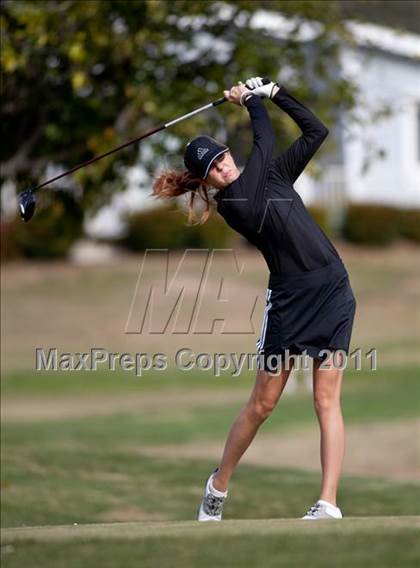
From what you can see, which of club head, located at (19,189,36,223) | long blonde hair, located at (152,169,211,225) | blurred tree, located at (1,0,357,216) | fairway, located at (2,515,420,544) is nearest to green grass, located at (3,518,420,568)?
fairway, located at (2,515,420,544)

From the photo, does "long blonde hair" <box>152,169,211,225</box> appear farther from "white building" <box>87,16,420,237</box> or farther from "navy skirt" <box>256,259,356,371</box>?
"white building" <box>87,16,420,237</box>

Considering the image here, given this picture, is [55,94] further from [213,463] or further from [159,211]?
[159,211]

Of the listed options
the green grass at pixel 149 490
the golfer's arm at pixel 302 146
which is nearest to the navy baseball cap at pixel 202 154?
the golfer's arm at pixel 302 146

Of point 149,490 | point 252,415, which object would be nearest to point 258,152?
point 252,415

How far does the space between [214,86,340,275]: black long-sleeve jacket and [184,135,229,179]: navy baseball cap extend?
0.15 meters

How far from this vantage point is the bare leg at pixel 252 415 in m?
6.51

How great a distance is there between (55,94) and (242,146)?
211cm

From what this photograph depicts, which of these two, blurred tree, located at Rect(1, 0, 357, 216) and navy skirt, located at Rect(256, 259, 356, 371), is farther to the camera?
blurred tree, located at Rect(1, 0, 357, 216)

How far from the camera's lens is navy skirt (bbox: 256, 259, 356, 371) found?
20.9ft

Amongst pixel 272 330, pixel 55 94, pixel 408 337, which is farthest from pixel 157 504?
pixel 408 337

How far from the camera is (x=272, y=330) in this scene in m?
6.46

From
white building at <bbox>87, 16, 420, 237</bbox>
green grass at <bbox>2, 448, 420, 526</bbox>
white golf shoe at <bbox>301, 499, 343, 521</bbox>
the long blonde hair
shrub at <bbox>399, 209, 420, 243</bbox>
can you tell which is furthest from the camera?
shrub at <bbox>399, 209, 420, 243</bbox>

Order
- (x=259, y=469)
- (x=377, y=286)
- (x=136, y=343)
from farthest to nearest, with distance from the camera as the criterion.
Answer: (x=377, y=286)
(x=136, y=343)
(x=259, y=469)

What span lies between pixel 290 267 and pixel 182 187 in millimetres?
775
